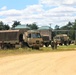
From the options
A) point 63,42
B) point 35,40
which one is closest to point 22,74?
point 35,40

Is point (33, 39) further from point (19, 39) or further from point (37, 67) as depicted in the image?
point (37, 67)

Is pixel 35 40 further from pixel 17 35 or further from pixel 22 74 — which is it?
pixel 22 74

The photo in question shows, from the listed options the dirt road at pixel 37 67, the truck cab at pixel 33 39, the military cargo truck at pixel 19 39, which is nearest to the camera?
the dirt road at pixel 37 67

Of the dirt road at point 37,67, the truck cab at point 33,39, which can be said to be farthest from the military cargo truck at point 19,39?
the dirt road at point 37,67

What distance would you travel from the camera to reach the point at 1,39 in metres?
50.5

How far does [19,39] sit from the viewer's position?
164 ft

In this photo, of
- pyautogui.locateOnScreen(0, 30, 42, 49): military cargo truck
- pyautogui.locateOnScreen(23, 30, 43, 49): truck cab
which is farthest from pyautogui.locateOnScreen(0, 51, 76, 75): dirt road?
pyautogui.locateOnScreen(0, 30, 42, 49): military cargo truck

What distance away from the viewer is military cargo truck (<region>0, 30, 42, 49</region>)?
4741 centimetres

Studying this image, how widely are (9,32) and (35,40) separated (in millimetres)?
5107

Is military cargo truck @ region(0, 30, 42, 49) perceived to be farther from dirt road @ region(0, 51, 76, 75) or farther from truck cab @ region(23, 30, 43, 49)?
dirt road @ region(0, 51, 76, 75)

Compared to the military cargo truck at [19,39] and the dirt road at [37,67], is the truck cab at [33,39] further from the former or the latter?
the dirt road at [37,67]

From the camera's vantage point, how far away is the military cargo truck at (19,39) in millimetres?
47406

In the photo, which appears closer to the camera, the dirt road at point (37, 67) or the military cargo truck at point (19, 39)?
the dirt road at point (37, 67)

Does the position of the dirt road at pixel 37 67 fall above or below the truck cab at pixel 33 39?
below
